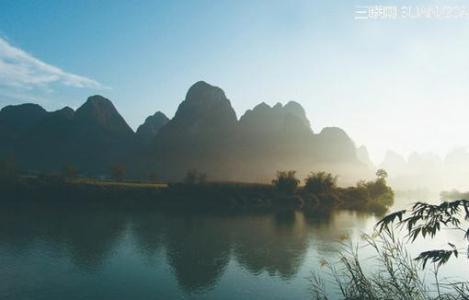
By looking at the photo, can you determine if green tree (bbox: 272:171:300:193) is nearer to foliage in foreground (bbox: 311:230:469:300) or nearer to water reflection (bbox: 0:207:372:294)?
water reflection (bbox: 0:207:372:294)

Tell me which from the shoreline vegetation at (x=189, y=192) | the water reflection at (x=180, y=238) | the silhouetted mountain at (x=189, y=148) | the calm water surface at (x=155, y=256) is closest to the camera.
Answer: the calm water surface at (x=155, y=256)

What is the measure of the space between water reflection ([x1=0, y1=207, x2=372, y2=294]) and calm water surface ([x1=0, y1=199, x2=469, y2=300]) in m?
0.08

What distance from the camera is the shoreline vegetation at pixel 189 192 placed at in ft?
226

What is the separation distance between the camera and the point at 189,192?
3110 inches

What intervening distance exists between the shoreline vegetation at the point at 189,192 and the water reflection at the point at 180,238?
11516 millimetres

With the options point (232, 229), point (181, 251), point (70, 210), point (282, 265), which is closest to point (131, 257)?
point (181, 251)

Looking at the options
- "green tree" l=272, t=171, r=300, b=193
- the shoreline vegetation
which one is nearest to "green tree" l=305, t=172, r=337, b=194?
the shoreline vegetation

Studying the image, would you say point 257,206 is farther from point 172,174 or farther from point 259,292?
point 172,174

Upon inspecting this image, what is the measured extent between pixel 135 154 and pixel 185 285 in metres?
162

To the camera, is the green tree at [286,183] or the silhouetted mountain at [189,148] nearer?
the green tree at [286,183]

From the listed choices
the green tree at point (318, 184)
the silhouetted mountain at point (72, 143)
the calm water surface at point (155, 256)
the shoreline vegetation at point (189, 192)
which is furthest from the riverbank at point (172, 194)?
the silhouetted mountain at point (72, 143)

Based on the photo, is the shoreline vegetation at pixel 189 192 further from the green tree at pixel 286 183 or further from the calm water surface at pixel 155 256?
the calm water surface at pixel 155 256

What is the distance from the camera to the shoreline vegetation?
6881 cm

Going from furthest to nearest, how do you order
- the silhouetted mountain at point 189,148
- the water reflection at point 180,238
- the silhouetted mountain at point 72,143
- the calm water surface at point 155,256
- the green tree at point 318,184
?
the silhouetted mountain at point 72,143 → the silhouetted mountain at point 189,148 → the green tree at point 318,184 → the water reflection at point 180,238 → the calm water surface at point 155,256
